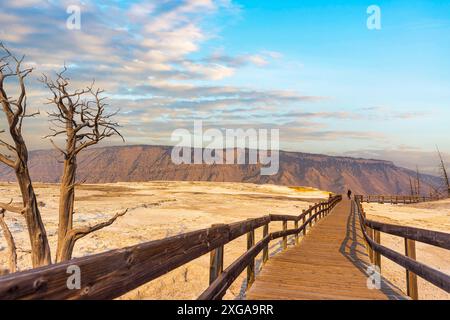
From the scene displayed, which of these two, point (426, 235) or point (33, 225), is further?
point (33, 225)

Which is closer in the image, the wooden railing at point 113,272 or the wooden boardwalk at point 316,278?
the wooden railing at point 113,272

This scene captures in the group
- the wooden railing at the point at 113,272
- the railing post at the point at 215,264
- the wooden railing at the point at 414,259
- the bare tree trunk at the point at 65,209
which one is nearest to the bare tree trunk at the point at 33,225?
the bare tree trunk at the point at 65,209

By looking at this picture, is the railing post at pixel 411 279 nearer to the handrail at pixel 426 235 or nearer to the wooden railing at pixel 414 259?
the wooden railing at pixel 414 259

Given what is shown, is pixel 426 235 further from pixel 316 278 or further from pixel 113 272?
pixel 113 272

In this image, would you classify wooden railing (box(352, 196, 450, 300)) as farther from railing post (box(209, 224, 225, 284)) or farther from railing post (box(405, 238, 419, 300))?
railing post (box(209, 224, 225, 284))

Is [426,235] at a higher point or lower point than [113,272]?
lower

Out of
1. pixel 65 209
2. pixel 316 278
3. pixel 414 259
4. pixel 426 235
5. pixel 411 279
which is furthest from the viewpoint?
pixel 65 209

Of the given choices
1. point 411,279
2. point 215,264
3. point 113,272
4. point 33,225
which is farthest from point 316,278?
point 33,225

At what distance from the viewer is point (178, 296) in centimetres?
858

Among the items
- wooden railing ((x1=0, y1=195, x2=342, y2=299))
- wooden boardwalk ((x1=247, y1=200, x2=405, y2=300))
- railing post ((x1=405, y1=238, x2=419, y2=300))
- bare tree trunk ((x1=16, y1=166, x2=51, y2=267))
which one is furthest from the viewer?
bare tree trunk ((x1=16, y1=166, x2=51, y2=267))

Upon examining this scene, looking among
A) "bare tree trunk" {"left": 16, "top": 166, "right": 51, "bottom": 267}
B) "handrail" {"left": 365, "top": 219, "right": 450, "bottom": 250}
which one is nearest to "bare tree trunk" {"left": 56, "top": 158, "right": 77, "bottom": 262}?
"bare tree trunk" {"left": 16, "top": 166, "right": 51, "bottom": 267}
